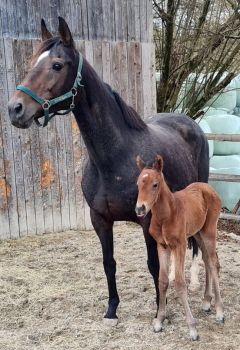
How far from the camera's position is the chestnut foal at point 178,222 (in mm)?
2787

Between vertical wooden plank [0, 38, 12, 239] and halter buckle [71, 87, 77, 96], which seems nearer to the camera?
halter buckle [71, 87, 77, 96]

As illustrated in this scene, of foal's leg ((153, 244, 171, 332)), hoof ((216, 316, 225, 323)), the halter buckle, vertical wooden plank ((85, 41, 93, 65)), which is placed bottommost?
hoof ((216, 316, 225, 323))

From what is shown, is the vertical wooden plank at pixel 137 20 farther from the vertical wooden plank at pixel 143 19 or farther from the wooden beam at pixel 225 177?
the wooden beam at pixel 225 177

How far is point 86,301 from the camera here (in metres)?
3.85

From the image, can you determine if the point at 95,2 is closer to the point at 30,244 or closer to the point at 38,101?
the point at 30,244

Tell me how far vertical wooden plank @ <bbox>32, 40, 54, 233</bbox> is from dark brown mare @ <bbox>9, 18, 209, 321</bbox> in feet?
7.51

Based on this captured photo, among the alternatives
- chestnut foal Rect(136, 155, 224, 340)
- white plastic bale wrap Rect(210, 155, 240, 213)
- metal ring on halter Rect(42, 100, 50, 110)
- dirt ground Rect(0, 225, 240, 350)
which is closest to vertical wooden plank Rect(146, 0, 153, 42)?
white plastic bale wrap Rect(210, 155, 240, 213)

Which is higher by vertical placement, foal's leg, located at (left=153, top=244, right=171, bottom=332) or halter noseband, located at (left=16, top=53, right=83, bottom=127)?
halter noseband, located at (left=16, top=53, right=83, bottom=127)

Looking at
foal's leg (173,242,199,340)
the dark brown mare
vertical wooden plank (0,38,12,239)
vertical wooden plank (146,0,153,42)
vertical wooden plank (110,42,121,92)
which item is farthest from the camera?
vertical wooden plank (146,0,153,42)

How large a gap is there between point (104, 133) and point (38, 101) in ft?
1.72

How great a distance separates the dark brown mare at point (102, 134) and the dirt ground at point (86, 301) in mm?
274

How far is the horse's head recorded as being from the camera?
2.79 m

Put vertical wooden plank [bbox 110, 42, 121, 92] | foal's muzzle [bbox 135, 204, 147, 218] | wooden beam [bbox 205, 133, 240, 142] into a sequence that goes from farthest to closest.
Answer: wooden beam [bbox 205, 133, 240, 142], vertical wooden plank [bbox 110, 42, 121, 92], foal's muzzle [bbox 135, 204, 147, 218]

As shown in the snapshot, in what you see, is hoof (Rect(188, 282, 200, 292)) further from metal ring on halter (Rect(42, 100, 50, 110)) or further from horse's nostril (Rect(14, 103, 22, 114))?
horse's nostril (Rect(14, 103, 22, 114))
